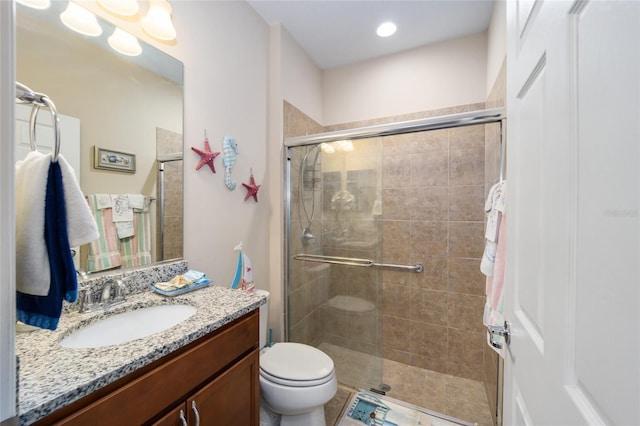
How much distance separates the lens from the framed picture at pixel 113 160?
1025 millimetres

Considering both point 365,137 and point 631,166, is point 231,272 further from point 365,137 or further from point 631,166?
point 631,166

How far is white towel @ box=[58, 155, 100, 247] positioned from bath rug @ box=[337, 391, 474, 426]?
170cm

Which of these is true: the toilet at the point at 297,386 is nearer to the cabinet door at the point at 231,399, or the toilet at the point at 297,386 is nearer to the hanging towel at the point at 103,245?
the cabinet door at the point at 231,399

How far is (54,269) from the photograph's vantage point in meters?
0.52

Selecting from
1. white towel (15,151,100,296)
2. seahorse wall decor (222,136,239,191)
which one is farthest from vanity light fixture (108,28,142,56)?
white towel (15,151,100,296)

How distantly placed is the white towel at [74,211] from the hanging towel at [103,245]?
1.76 ft

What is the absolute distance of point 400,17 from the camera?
181 centimetres

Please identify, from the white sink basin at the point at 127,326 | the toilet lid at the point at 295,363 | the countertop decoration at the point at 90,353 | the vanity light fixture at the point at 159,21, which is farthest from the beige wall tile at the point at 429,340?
the vanity light fixture at the point at 159,21

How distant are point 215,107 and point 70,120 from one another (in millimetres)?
679

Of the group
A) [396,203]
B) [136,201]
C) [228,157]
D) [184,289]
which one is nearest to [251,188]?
[228,157]

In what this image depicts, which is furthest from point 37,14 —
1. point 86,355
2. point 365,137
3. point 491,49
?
point 491,49

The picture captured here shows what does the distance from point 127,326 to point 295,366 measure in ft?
2.82

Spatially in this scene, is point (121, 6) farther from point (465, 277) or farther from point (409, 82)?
point (465, 277)

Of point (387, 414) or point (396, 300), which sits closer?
point (387, 414)
